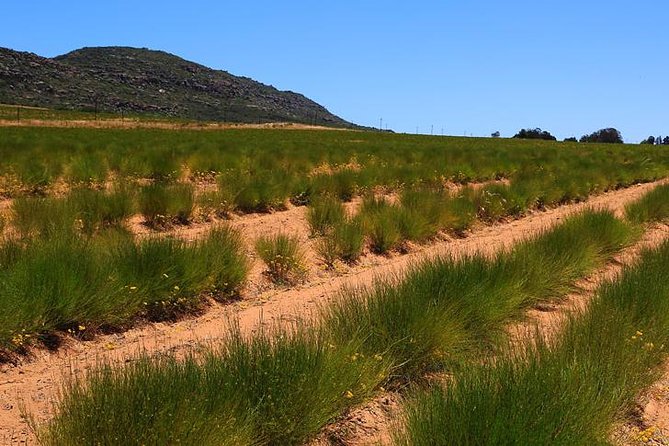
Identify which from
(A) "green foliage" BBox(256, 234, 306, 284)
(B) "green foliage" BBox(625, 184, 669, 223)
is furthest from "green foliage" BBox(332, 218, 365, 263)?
(B) "green foliage" BBox(625, 184, 669, 223)

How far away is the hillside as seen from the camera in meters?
116

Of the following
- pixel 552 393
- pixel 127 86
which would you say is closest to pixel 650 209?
pixel 552 393

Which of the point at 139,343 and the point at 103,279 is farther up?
the point at 103,279

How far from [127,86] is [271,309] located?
154993 millimetres

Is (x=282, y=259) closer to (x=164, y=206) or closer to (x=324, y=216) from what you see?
(x=324, y=216)

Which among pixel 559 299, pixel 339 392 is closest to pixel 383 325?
pixel 339 392

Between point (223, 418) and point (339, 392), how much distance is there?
0.90m

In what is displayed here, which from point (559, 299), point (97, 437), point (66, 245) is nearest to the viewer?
point (97, 437)

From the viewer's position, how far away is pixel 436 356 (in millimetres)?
4758

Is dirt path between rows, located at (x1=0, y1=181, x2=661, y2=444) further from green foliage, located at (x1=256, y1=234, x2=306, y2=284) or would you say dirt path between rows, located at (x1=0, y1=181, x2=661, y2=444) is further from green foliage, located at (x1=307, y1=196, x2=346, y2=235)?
green foliage, located at (x1=307, y1=196, x2=346, y2=235)

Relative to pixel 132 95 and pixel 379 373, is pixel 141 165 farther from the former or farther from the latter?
pixel 132 95

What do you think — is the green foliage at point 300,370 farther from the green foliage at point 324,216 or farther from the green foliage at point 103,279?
the green foliage at point 324,216

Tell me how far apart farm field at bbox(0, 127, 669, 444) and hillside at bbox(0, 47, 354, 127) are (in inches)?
3622

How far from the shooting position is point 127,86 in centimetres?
15025
